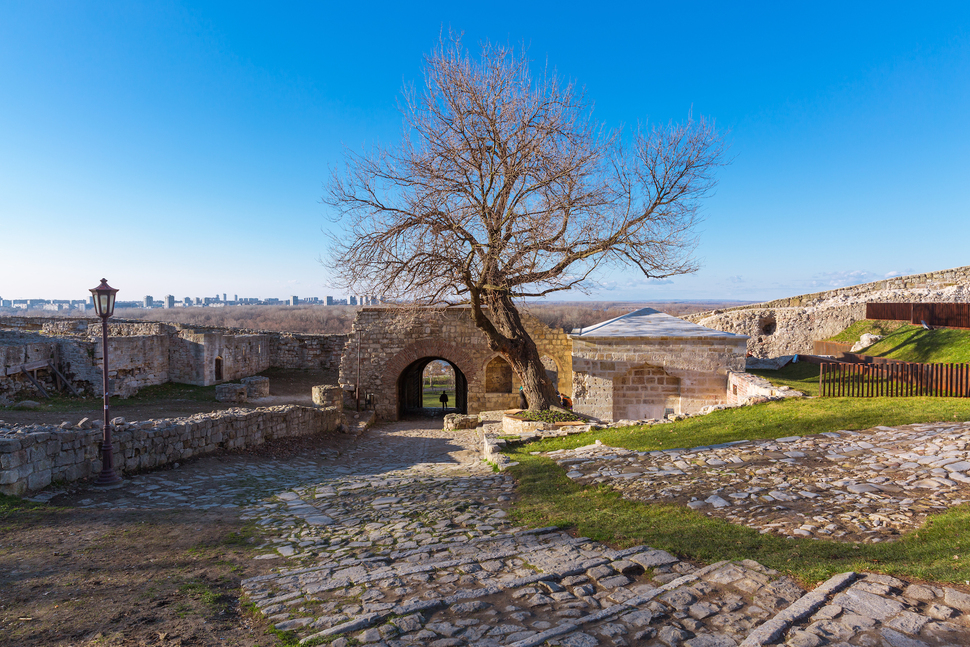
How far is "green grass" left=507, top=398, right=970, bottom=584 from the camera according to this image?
369cm

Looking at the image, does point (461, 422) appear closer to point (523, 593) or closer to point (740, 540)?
point (740, 540)

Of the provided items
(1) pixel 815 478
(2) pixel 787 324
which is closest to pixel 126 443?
(1) pixel 815 478

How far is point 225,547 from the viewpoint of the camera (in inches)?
188

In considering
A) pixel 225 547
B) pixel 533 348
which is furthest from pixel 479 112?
pixel 225 547

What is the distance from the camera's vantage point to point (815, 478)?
5695mm

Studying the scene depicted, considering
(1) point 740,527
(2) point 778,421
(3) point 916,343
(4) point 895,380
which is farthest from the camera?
(3) point 916,343

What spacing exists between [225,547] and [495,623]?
293cm

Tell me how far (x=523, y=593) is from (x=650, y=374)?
10108mm

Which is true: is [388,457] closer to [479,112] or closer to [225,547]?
[225,547]

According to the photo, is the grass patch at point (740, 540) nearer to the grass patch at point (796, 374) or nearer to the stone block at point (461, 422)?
the stone block at point (461, 422)

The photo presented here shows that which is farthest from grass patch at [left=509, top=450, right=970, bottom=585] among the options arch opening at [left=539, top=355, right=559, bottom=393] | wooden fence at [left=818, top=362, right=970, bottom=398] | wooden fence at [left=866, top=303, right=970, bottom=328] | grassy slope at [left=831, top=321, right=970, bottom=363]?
wooden fence at [left=866, top=303, right=970, bottom=328]

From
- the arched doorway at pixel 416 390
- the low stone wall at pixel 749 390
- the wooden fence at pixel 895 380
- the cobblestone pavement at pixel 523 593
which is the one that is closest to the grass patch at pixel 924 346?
the wooden fence at pixel 895 380

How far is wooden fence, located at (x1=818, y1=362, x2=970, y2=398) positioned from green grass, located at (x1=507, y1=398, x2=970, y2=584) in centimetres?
92

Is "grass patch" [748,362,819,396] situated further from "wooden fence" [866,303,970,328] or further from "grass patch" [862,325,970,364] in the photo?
"wooden fence" [866,303,970,328]
